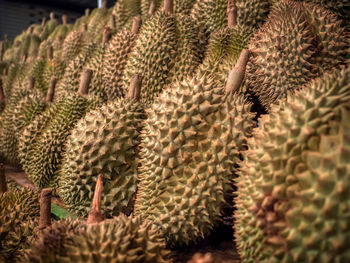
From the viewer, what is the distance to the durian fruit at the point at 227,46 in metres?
1.88

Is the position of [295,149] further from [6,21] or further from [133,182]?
[6,21]

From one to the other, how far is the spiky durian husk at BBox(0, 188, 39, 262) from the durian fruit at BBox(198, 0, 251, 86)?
1224 mm

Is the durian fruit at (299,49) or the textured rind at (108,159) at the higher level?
the durian fruit at (299,49)

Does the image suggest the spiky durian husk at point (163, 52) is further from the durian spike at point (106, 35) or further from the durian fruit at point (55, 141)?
the durian spike at point (106, 35)

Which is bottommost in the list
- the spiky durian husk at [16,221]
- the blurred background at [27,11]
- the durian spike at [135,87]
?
the spiky durian husk at [16,221]

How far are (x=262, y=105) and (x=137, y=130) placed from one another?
2.27ft

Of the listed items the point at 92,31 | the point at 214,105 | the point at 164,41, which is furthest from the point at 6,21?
the point at 214,105

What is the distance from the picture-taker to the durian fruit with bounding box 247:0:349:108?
4.76 ft

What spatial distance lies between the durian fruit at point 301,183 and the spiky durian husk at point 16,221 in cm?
98

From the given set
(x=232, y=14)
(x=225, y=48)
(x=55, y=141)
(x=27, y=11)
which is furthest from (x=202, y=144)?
(x=27, y=11)

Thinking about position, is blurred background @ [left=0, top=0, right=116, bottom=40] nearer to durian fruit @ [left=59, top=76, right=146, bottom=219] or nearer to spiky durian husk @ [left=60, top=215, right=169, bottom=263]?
durian fruit @ [left=59, top=76, right=146, bottom=219]

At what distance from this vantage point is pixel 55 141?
210cm

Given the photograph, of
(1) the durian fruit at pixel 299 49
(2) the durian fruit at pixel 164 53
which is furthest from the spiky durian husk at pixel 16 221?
→ (1) the durian fruit at pixel 299 49

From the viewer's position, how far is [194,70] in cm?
204
